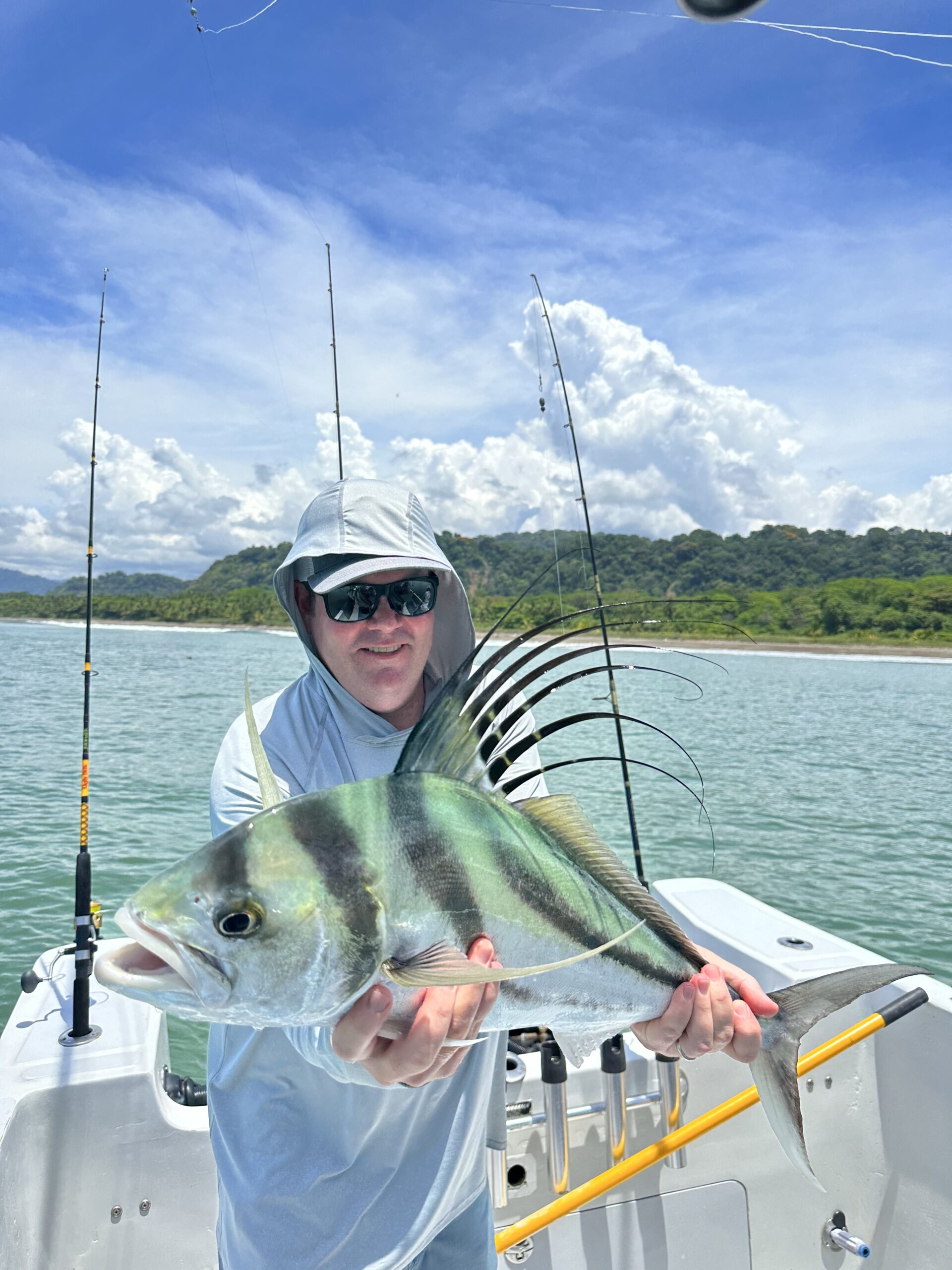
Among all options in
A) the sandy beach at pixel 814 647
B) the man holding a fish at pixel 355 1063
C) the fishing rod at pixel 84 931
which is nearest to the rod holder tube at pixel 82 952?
the fishing rod at pixel 84 931

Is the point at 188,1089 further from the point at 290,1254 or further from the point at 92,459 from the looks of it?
the point at 92,459

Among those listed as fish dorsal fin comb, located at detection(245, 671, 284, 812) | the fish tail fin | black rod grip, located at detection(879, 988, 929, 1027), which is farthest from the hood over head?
black rod grip, located at detection(879, 988, 929, 1027)

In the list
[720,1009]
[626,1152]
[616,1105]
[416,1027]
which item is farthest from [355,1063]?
[626,1152]

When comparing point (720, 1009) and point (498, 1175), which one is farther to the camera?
point (498, 1175)

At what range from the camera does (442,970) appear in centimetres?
106

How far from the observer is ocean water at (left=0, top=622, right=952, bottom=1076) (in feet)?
29.1

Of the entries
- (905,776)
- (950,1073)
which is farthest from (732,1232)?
(905,776)

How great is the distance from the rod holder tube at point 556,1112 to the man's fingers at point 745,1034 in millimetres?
913

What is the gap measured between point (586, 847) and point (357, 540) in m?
0.74

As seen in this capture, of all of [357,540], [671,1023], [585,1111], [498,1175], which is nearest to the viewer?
[671,1023]

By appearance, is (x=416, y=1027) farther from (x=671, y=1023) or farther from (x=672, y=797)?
(x=672, y=797)

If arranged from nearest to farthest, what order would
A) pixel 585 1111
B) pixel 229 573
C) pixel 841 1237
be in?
1. pixel 585 1111
2. pixel 841 1237
3. pixel 229 573

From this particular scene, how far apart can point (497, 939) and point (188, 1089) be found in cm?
196

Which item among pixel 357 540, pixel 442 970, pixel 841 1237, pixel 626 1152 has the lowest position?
pixel 841 1237
